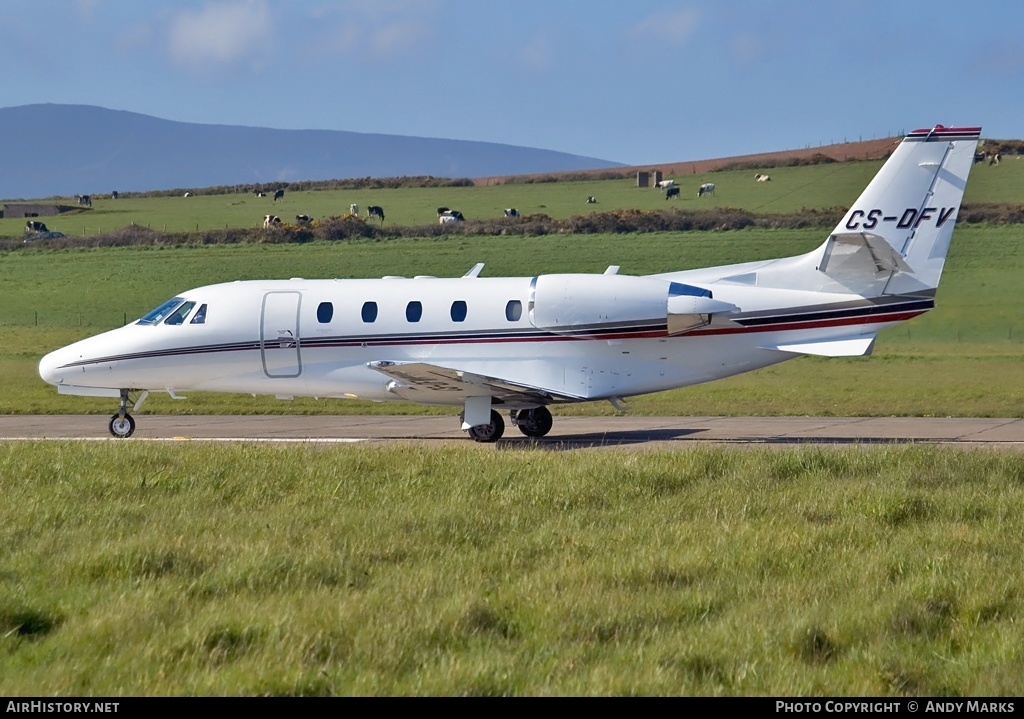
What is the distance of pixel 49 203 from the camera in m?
108

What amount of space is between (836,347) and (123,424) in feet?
39.9

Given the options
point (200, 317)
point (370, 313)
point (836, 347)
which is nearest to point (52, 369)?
point (200, 317)

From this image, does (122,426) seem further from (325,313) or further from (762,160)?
(762,160)

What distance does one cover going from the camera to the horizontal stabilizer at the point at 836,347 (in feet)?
62.3

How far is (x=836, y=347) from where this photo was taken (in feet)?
62.9

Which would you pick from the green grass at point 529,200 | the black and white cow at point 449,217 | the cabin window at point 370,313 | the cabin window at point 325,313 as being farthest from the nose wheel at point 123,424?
the green grass at point 529,200

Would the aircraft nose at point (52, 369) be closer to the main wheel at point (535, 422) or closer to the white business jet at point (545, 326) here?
the white business jet at point (545, 326)

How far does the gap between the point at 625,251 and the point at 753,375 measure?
24.3 meters

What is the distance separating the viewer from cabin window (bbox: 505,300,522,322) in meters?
20.3

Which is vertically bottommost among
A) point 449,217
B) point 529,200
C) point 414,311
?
point 449,217

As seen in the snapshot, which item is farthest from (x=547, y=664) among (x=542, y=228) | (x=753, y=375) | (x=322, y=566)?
(x=542, y=228)

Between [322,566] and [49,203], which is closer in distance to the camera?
[322,566]

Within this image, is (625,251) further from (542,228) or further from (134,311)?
(134,311)

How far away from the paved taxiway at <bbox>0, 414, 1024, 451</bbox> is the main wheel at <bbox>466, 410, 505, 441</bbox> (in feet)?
0.86
